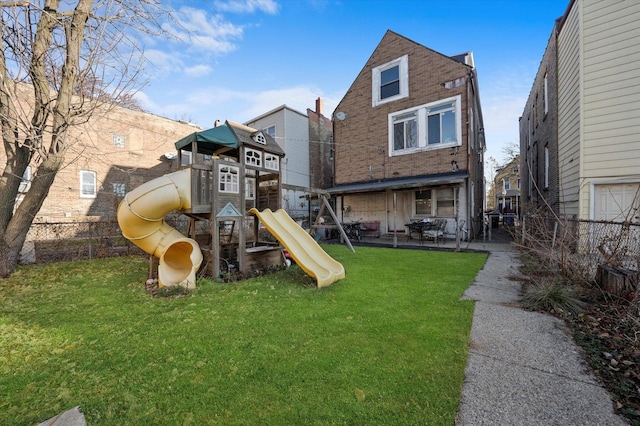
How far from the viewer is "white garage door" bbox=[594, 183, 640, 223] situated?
7355 millimetres

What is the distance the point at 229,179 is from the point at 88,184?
1365 cm

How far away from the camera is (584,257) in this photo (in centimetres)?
506

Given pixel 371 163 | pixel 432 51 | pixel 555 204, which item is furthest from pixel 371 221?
pixel 432 51

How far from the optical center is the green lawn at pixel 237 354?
7.08 ft

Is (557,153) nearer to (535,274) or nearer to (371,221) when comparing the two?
(535,274)

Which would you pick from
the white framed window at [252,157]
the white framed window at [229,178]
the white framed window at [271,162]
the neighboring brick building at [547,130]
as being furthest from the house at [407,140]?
the white framed window at [229,178]

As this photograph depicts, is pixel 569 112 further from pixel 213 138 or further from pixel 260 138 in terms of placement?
pixel 213 138

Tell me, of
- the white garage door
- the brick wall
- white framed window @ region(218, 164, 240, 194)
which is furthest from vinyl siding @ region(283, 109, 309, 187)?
the white garage door

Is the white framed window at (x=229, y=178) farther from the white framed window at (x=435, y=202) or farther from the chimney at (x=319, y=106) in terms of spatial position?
the chimney at (x=319, y=106)

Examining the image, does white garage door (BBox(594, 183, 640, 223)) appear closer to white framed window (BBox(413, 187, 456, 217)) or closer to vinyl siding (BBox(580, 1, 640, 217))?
vinyl siding (BBox(580, 1, 640, 217))

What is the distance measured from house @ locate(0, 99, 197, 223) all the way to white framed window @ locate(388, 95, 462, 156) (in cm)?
1393

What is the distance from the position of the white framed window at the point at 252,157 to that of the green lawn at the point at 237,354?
3577 millimetres

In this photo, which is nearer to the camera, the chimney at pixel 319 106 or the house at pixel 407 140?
the house at pixel 407 140

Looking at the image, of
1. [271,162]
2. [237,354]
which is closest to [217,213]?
[271,162]
